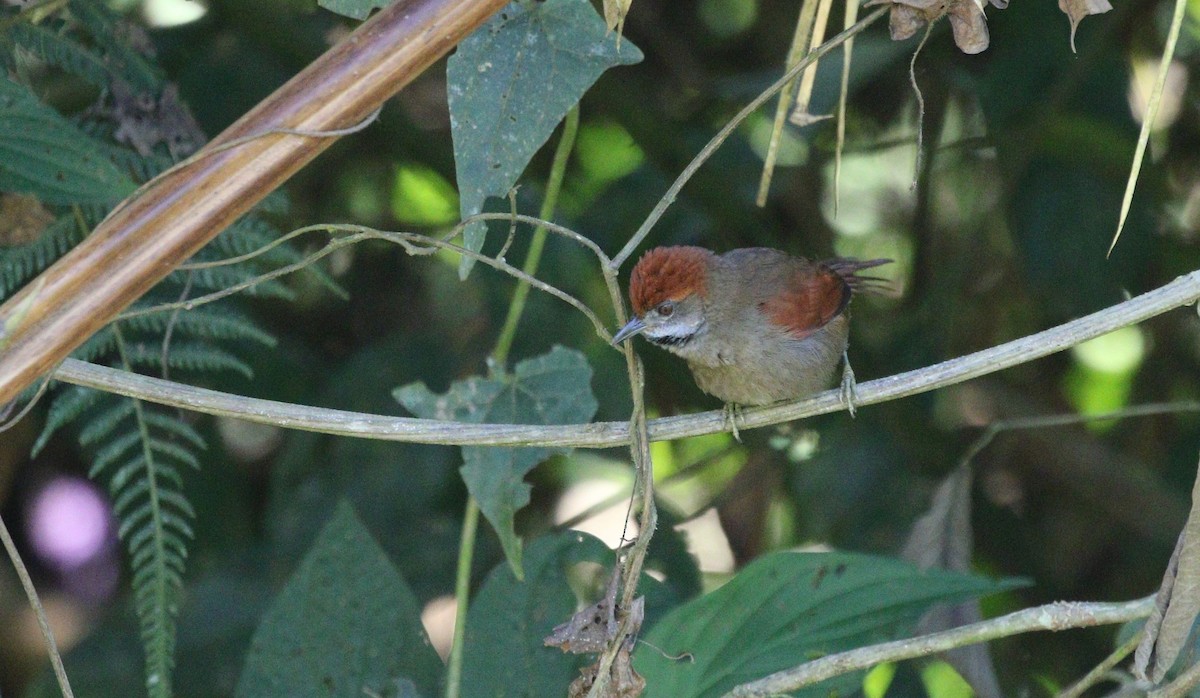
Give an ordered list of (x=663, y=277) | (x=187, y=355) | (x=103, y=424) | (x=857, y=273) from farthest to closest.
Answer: (x=857, y=273), (x=663, y=277), (x=187, y=355), (x=103, y=424)

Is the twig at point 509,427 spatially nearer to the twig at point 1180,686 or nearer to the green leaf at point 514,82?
the green leaf at point 514,82

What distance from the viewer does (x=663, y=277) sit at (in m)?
3.43

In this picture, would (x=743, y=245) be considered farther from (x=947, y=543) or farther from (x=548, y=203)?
(x=548, y=203)

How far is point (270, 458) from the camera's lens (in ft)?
15.2

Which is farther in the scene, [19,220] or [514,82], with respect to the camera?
[19,220]

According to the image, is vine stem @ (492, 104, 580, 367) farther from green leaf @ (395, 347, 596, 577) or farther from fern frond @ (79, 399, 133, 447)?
fern frond @ (79, 399, 133, 447)

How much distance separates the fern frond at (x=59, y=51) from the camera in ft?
8.91

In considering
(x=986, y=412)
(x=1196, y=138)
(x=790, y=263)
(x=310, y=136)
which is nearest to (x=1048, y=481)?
(x=986, y=412)

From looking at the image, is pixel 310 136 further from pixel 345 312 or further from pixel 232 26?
pixel 345 312

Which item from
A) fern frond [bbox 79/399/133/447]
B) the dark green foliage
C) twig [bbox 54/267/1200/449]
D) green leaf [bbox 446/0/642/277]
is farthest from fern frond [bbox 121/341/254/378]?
green leaf [bbox 446/0/642/277]

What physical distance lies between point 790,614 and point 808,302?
43.6 inches

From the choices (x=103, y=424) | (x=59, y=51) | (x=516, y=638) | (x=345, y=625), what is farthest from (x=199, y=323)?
(x=516, y=638)

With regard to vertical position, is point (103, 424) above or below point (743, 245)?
below

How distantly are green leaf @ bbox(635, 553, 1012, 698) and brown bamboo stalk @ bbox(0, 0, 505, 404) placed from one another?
1447 mm
